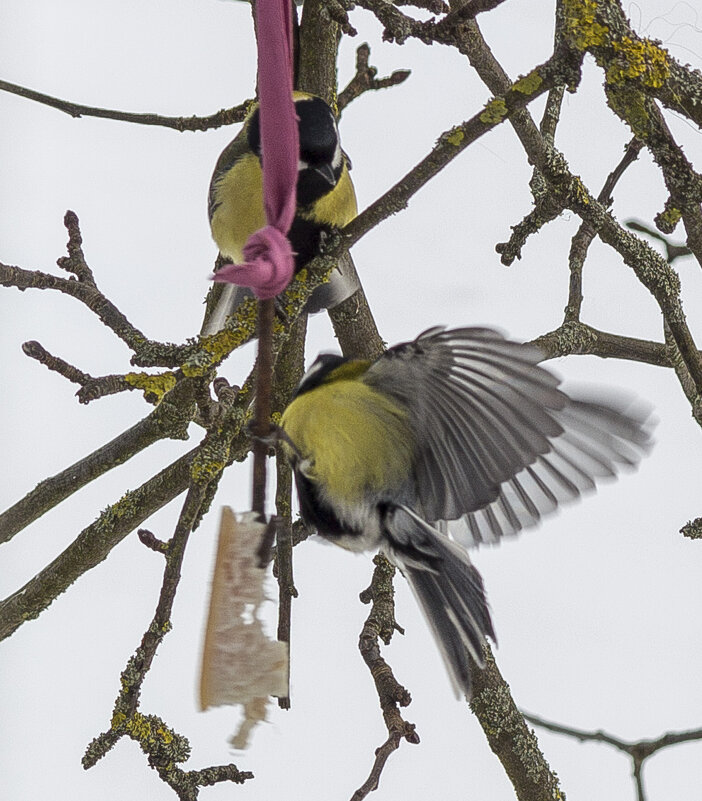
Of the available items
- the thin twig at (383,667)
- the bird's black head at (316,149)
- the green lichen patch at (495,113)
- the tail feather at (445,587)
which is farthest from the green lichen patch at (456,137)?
the thin twig at (383,667)

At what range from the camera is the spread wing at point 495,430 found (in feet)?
1.87

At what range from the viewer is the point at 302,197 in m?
0.73

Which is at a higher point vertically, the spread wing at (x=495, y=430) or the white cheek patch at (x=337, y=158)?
the white cheek patch at (x=337, y=158)

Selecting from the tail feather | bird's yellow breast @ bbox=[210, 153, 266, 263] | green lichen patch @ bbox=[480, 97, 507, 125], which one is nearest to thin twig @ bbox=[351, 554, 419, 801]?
the tail feather

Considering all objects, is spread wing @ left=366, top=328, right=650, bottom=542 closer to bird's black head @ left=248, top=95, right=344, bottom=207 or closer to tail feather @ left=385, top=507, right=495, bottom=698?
tail feather @ left=385, top=507, right=495, bottom=698

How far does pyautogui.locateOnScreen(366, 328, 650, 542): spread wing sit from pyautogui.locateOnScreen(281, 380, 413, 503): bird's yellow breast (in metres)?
0.01

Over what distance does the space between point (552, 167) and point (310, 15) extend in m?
0.30

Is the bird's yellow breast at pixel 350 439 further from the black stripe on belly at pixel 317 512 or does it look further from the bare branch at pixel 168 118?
the bare branch at pixel 168 118

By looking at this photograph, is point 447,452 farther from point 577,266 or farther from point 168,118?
point 168,118

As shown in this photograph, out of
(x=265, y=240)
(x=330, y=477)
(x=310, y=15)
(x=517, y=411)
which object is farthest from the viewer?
(x=310, y=15)

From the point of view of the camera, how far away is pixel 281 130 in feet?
1.51

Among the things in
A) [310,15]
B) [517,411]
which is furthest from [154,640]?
[310,15]

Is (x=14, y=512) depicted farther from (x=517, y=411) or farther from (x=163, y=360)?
(x=517, y=411)

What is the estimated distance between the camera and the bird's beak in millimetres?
710
